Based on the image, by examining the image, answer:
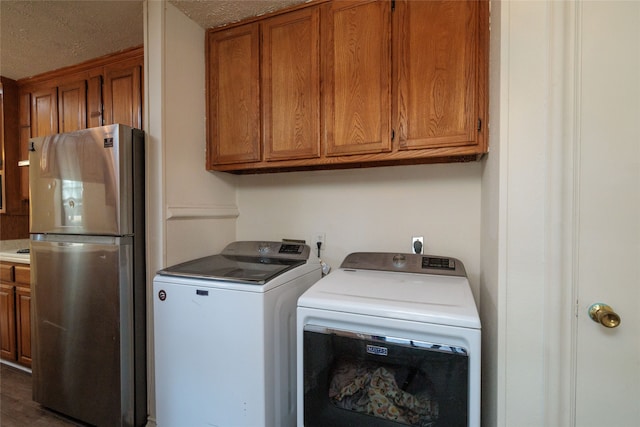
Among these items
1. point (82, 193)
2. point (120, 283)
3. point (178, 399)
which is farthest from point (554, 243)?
point (82, 193)

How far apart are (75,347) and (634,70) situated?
274cm

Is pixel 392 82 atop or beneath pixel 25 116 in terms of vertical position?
beneath

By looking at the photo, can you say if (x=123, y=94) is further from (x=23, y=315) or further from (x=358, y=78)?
(x=23, y=315)

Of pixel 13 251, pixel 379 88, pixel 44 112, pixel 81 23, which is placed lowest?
pixel 13 251

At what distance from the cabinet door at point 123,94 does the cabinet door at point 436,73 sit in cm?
177

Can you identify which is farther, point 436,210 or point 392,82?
point 436,210

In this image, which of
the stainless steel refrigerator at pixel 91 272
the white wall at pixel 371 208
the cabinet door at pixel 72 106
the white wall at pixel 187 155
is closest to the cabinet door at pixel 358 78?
the white wall at pixel 371 208

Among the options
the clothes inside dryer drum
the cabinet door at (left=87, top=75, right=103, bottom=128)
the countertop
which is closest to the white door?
the clothes inside dryer drum

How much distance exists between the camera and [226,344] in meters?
1.26

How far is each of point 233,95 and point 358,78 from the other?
81cm

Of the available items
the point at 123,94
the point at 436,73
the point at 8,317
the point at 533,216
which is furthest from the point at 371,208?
the point at 8,317

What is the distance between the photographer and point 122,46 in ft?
6.34

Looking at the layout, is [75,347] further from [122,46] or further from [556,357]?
[556,357]

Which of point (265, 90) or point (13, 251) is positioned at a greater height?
point (265, 90)
